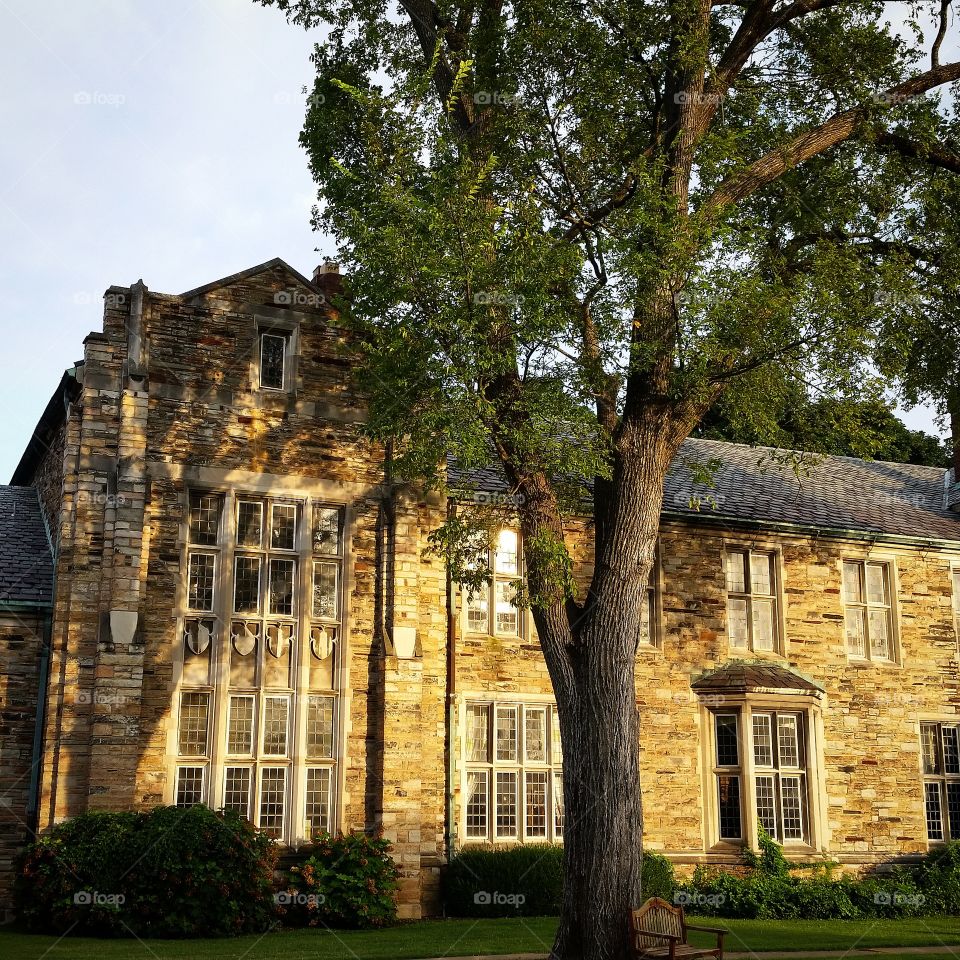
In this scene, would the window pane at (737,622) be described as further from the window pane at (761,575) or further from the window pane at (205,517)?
the window pane at (205,517)

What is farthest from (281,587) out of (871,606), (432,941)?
(871,606)

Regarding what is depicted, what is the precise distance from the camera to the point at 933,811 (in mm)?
21703

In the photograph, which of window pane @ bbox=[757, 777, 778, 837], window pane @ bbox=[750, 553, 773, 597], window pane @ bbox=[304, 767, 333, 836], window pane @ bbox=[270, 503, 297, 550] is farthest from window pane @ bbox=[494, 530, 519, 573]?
window pane @ bbox=[757, 777, 778, 837]

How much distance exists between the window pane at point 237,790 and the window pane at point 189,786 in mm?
352

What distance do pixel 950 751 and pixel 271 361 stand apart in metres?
14.7

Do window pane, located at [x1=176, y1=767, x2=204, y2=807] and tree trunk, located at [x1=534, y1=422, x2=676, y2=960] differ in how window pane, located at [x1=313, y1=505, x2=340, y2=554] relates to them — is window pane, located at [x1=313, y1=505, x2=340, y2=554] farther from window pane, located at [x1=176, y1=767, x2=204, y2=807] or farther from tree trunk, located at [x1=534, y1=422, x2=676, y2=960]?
tree trunk, located at [x1=534, y1=422, x2=676, y2=960]

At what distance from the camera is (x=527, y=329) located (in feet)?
44.4

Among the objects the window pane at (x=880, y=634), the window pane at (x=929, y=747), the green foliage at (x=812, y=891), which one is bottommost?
the green foliage at (x=812, y=891)

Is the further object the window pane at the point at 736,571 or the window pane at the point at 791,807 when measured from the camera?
the window pane at the point at 736,571

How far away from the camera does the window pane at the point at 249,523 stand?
56.5 feet

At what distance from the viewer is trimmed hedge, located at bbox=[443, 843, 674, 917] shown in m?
17.1

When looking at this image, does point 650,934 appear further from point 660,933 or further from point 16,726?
point 16,726

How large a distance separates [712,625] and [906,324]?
7.22 m

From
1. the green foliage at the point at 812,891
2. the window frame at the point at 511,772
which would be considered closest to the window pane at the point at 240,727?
the window frame at the point at 511,772
